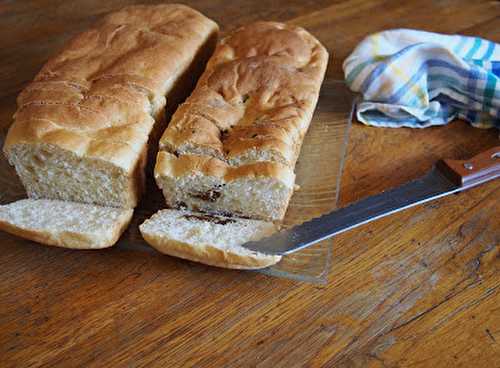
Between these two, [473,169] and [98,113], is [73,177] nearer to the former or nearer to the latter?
[98,113]

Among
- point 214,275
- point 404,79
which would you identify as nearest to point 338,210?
point 214,275

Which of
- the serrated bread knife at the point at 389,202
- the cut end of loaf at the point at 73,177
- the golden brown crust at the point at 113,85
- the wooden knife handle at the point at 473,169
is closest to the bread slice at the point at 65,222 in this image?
the cut end of loaf at the point at 73,177

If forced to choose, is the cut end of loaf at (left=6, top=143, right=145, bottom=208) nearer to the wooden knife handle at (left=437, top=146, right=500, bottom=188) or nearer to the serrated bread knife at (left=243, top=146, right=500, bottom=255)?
the serrated bread knife at (left=243, top=146, right=500, bottom=255)

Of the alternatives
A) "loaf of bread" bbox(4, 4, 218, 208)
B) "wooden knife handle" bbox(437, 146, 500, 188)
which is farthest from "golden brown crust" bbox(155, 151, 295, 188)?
"wooden knife handle" bbox(437, 146, 500, 188)

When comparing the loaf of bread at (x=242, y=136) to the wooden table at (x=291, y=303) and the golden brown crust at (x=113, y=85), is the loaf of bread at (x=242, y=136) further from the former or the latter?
the wooden table at (x=291, y=303)

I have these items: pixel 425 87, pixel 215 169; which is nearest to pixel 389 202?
pixel 215 169

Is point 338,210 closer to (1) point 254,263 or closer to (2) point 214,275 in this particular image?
(1) point 254,263
